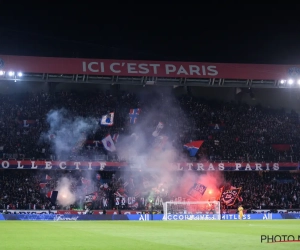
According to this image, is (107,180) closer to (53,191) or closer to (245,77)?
(53,191)

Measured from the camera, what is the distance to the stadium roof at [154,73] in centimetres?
4762

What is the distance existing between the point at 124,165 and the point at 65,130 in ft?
23.2

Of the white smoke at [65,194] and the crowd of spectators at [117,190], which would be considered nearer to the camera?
the crowd of spectators at [117,190]

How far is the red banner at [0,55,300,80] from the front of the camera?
1864 inches

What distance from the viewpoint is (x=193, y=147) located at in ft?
166

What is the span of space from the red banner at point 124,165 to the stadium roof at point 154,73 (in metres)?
8.36

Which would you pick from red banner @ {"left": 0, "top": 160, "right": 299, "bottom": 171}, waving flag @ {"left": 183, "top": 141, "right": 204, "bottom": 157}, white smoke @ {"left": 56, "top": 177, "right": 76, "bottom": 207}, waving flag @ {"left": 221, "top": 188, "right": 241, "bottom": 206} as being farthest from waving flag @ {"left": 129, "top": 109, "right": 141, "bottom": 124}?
waving flag @ {"left": 221, "top": 188, "right": 241, "bottom": 206}

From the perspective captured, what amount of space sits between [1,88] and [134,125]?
14989 millimetres

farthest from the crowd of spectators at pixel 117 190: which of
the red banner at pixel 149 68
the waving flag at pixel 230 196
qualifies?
the red banner at pixel 149 68

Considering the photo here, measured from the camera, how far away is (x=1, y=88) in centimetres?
5253

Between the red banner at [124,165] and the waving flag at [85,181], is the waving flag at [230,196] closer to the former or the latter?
the red banner at [124,165]

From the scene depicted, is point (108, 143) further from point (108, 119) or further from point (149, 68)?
point (149, 68)

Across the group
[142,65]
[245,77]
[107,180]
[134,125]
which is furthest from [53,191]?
[245,77]

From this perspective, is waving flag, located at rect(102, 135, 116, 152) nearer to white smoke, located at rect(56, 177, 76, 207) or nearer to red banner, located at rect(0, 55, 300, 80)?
white smoke, located at rect(56, 177, 76, 207)
